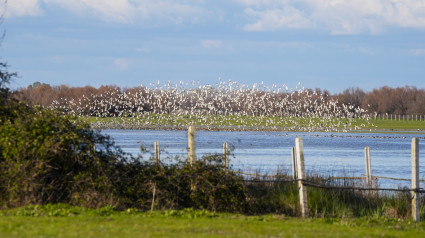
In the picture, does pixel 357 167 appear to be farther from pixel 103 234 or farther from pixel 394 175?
pixel 103 234

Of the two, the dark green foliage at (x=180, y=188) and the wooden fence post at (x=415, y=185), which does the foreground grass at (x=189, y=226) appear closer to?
the dark green foliage at (x=180, y=188)

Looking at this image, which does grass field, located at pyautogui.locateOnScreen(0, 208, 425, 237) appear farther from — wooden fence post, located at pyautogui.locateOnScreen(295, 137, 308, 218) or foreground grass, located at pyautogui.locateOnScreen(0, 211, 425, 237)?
wooden fence post, located at pyautogui.locateOnScreen(295, 137, 308, 218)

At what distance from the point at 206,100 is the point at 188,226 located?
116m

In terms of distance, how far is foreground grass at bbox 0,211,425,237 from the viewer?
12.1 metres

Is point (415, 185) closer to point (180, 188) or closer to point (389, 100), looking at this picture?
point (180, 188)

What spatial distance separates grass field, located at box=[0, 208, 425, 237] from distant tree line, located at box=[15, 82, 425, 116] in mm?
81031

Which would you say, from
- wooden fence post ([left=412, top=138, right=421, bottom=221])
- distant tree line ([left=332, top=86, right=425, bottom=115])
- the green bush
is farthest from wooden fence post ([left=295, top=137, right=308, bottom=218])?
distant tree line ([left=332, top=86, right=425, bottom=115])

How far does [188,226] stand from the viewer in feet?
43.0

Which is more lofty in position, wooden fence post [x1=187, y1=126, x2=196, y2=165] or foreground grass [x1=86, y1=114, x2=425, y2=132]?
foreground grass [x1=86, y1=114, x2=425, y2=132]

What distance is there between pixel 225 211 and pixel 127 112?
105m

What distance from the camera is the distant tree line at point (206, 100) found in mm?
111844

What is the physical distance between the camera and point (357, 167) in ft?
125

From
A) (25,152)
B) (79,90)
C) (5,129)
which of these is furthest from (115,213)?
(79,90)

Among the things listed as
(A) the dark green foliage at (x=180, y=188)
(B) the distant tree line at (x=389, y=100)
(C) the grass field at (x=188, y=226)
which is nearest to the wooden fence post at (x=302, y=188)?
(C) the grass field at (x=188, y=226)
